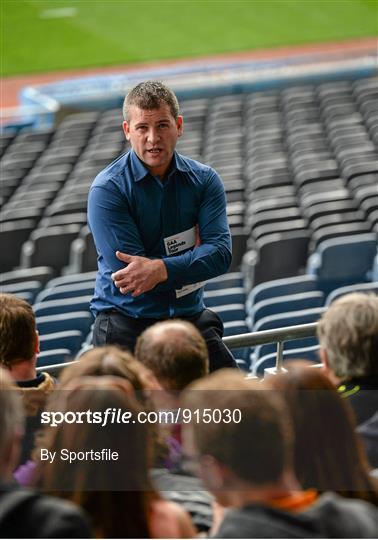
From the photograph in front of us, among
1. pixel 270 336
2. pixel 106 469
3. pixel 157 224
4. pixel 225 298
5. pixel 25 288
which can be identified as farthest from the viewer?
pixel 25 288

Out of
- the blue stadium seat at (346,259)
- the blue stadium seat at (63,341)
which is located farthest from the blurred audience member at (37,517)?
the blue stadium seat at (346,259)

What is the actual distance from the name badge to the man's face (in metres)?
0.29

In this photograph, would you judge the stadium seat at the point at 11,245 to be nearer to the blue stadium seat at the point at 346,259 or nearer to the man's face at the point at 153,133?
the blue stadium seat at the point at 346,259

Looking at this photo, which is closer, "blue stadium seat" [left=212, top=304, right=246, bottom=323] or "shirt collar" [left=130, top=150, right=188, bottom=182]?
"shirt collar" [left=130, top=150, right=188, bottom=182]

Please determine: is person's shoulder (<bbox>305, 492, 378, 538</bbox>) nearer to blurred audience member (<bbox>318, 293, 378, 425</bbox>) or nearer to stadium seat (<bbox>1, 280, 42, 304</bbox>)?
blurred audience member (<bbox>318, 293, 378, 425</bbox>)

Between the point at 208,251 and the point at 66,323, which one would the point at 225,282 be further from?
the point at 208,251

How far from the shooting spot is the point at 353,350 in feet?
9.58

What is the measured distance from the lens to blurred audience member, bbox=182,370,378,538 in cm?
211

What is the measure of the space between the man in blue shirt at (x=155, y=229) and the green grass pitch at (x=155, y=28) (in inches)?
657

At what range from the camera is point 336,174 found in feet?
33.2

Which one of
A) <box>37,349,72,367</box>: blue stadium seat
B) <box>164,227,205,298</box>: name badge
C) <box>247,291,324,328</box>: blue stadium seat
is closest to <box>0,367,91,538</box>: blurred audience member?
<box>164,227,205,298</box>: name badge

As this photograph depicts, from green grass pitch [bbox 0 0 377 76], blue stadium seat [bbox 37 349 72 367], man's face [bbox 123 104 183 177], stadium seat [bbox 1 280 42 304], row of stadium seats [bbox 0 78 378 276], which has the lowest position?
blue stadium seat [bbox 37 349 72 367]

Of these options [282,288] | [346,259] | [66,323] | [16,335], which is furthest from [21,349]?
[346,259]

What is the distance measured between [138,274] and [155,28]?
62.5 feet
